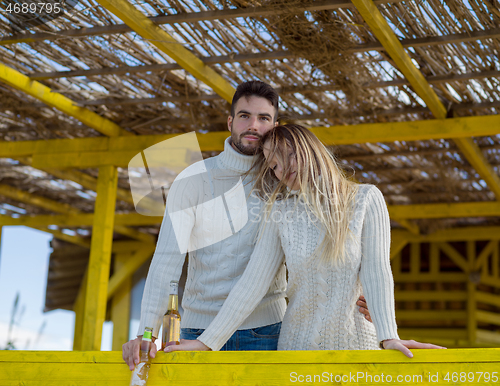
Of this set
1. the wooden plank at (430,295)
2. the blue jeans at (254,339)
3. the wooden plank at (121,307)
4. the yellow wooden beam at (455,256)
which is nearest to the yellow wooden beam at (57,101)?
the blue jeans at (254,339)

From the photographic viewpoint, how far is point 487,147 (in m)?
5.55

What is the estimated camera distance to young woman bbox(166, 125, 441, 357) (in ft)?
5.86

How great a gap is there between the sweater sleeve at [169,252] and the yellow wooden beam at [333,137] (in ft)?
6.97

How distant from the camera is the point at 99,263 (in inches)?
206

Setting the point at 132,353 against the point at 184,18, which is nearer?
the point at 132,353

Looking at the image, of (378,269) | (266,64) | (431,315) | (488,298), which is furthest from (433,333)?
(378,269)

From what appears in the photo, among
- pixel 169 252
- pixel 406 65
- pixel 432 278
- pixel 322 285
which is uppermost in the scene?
pixel 406 65

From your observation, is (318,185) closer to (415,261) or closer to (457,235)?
(457,235)

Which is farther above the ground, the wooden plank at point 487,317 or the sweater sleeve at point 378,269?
the wooden plank at point 487,317

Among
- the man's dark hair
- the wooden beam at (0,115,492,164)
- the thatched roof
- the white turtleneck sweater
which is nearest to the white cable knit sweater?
the white turtleneck sweater

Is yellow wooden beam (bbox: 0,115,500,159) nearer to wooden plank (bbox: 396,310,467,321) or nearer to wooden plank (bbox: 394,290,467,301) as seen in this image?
wooden plank (bbox: 394,290,467,301)

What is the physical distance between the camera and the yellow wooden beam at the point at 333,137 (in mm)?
4660

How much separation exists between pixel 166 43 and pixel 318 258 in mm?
2260

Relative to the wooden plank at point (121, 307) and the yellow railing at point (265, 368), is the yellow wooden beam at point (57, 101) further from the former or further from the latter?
the wooden plank at point (121, 307)
